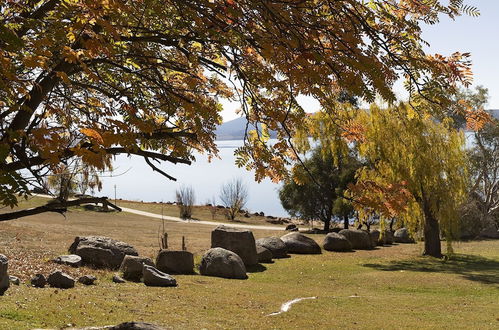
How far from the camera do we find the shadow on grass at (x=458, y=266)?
20.7 metres

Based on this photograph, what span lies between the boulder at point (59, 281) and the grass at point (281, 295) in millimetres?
319

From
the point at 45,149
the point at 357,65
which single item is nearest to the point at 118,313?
the point at 45,149

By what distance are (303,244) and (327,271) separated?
5.59 m

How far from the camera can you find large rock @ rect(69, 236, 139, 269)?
17172 millimetres

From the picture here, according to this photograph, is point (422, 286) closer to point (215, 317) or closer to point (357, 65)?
point (215, 317)

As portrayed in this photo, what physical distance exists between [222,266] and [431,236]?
12.3 metres

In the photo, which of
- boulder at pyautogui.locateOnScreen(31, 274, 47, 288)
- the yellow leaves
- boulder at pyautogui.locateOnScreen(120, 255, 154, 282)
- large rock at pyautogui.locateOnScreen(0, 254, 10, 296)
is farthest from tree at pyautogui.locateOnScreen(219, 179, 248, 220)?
the yellow leaves

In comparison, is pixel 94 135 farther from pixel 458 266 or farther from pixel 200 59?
pixel 458 266

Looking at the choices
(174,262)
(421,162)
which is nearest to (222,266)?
(174,262)

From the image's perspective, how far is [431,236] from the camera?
86.9ft

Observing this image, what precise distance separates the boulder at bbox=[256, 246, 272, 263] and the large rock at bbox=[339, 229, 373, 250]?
7.83 meters

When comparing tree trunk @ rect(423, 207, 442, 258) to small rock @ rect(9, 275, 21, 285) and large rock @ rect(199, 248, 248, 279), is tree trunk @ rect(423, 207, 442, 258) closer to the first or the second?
large rock @ rect(199, 248, 248, 279)

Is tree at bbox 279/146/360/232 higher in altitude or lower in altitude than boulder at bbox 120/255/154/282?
higher

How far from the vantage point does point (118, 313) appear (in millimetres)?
11336
